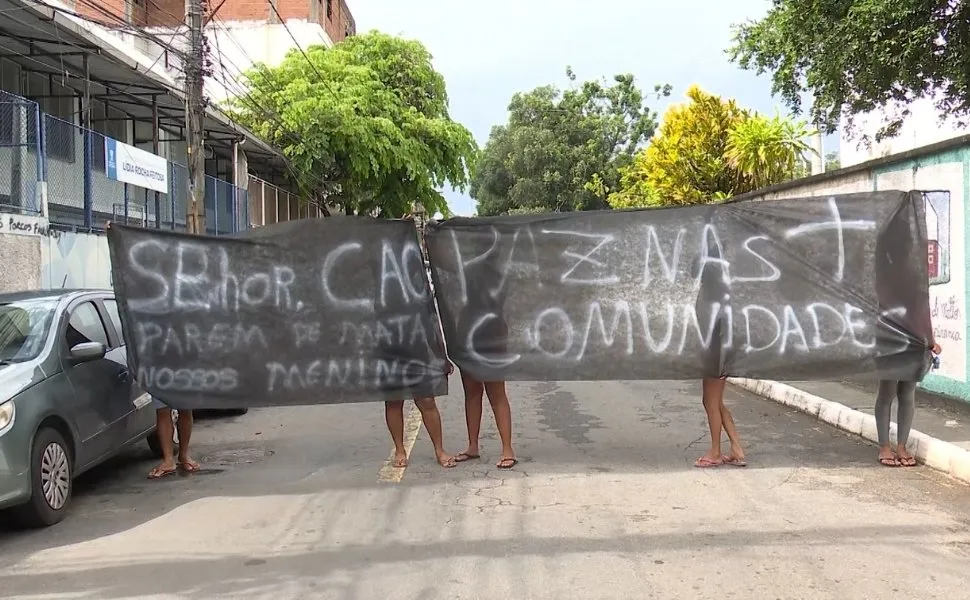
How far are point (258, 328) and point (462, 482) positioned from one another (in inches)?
82.6

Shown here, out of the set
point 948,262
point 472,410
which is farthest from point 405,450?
point 948,262

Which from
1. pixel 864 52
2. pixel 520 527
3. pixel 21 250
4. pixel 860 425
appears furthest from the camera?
pixel 21 250

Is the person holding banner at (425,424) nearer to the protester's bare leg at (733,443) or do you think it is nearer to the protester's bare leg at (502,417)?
the protester's bare leg at (502,417)

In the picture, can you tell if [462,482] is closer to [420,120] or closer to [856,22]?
[856,22]

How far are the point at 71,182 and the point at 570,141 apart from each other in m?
36.3

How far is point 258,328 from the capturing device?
6656 millimetres

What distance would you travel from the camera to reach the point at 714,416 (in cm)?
662

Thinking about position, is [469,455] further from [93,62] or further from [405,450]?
[93,62]

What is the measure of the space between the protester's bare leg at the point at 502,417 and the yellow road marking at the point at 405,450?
849mm

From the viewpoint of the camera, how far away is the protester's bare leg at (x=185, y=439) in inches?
269

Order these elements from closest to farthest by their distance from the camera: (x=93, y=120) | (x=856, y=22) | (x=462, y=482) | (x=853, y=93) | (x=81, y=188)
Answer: (x=462, y=482), (x=856, y=22), (x=853, y=93), (x=81, y=188), (x=93, y=120)

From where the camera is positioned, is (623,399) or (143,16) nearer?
(623,399)

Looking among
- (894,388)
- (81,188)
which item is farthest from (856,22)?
(81,188)

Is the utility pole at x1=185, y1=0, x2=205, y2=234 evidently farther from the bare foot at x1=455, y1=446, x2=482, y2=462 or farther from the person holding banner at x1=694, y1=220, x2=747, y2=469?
the person holding banner at x1=694, y1=220, x2=747, y2=469
